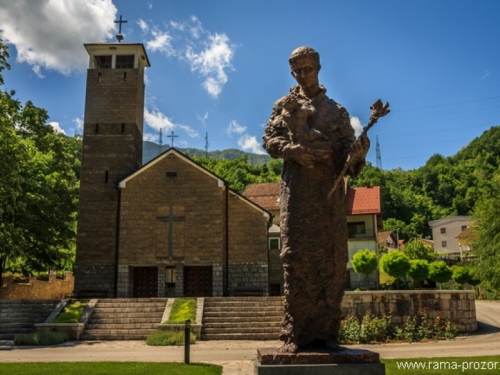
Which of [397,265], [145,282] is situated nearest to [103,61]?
[145,282]

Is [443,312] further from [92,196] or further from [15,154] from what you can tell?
[92,196]

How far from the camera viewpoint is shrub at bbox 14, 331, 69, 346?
16.0 meters

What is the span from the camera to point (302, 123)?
19.4ft

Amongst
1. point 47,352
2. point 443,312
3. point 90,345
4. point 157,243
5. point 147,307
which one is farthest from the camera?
point 157,243

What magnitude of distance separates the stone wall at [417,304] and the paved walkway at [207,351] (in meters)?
0.82

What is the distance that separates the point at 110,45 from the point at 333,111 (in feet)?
93.4

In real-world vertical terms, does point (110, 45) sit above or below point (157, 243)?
above

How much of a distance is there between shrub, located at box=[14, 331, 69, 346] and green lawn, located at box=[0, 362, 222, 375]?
550cm

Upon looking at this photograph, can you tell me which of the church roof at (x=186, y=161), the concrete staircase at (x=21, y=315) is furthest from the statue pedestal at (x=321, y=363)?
the church roof at (x=186, y=161)

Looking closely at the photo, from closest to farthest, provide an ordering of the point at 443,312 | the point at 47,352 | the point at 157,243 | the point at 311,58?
the point at 311,58, the point at 47,352, the point at 443,312, the point at 157,243

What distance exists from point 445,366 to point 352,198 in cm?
3239

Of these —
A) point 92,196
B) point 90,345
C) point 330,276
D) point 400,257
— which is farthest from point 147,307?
point 400,257

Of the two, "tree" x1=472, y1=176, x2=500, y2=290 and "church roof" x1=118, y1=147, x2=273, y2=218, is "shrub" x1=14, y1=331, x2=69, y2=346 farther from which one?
"tree" x1=472, y1=176, x2=500, y2=290

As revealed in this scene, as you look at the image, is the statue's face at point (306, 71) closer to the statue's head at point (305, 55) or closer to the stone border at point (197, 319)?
the statue's head at point (305, 55)
